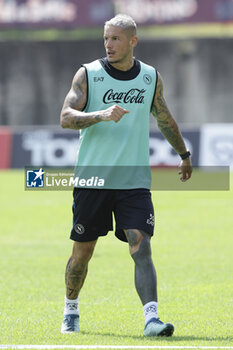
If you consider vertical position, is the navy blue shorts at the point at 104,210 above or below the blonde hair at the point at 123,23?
below

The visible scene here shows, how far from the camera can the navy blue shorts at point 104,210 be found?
6.77 m

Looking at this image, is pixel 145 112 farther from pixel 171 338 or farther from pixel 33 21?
pixel 33 21

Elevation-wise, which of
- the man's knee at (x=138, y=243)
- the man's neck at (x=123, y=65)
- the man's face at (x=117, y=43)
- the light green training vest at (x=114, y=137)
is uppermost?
the man's face at (x=117, y=43)

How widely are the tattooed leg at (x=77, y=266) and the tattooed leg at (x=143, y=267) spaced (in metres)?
0.35

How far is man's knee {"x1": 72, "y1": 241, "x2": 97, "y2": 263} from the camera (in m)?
6.87

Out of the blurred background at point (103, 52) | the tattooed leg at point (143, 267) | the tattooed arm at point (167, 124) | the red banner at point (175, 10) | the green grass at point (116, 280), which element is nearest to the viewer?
the tattooed leg at point (143, 267)

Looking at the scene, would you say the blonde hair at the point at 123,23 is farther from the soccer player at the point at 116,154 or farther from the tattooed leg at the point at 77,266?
the tattooed leg at the point at 77,266

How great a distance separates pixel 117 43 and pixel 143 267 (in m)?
1.63

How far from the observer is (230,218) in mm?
16000

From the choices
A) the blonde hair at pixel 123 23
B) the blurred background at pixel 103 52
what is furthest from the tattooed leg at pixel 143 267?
the blurred background at pixel 103 52

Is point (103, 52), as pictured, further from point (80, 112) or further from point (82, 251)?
point (80, 112)

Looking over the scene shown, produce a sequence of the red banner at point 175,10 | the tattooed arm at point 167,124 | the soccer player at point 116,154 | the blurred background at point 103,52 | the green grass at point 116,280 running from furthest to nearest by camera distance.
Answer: the blurred background at point 103,52, the red banner at point 175,10, the tattooed arm at point 167,124, the green grass at point 116,280, the soccer player at point 116,154

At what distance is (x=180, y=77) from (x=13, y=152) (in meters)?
12.2

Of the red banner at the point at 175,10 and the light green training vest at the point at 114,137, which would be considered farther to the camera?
the red banner at the point at 175,10
